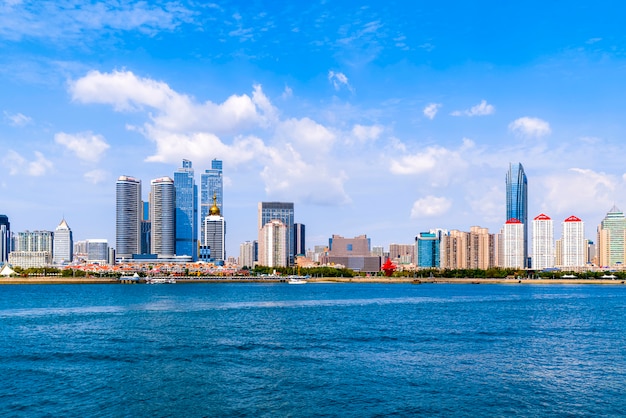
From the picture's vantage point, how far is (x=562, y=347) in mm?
43250

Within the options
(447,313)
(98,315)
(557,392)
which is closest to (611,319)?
(447,313)

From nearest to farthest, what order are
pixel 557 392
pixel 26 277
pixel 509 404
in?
pixel 509 404 → pixel 557 392 → pixel 26 277

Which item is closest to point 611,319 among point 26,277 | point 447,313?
point 447,313

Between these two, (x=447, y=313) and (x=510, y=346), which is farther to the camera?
(x=447, y=313)

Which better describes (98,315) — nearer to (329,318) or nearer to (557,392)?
(329,318)

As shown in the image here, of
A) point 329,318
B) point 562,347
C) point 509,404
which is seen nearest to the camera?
point 509,404

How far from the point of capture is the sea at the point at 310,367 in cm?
2684

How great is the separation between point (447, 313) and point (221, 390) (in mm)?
46191

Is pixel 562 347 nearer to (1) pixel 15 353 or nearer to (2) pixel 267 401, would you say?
(2) pixel 267 401

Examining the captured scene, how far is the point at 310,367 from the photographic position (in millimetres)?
34969

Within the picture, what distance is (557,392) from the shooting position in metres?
29.3

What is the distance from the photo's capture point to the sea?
2684 centimetres

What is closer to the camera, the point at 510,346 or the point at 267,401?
the point at 267,401

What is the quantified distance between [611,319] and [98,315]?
190 ft
